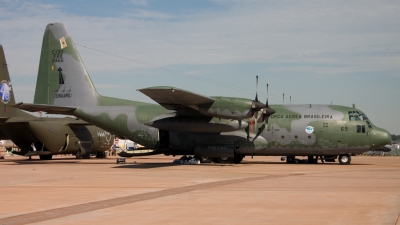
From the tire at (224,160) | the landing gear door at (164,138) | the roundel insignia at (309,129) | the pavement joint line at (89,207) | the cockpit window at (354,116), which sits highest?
the cockpit window at (354,116)

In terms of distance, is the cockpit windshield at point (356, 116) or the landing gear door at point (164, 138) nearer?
the cockpit windshield at point (356, 116)

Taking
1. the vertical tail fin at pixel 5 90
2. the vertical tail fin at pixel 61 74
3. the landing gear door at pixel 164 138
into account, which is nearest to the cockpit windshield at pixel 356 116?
the landing gear door at pixel 164 138

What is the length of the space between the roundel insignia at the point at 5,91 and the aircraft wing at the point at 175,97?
13.9 m

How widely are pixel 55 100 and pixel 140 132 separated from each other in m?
5.93

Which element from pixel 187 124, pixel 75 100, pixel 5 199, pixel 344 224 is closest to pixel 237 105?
pixel 187 124

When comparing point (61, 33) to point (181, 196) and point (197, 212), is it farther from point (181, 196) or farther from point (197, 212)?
point (197, 212)

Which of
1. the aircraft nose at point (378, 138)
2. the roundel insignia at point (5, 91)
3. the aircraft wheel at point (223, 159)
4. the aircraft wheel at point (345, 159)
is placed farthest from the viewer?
the roundel insignia at point (5, 91)

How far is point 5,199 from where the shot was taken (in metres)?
12.8

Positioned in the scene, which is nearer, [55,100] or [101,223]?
[101,223]

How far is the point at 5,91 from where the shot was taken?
35250 mm

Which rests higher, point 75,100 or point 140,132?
point 75,100

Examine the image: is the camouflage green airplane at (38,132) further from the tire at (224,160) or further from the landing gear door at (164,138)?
the tire at (224,160)

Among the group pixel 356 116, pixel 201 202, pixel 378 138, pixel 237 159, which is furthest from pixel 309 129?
pixel 201 202

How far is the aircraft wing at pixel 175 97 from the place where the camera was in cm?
2453
